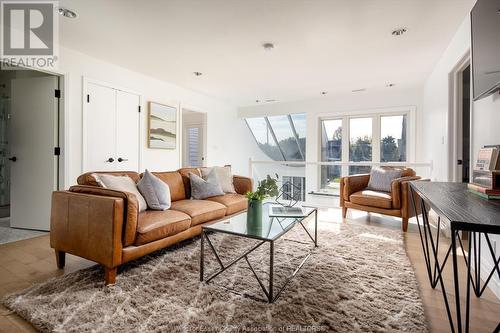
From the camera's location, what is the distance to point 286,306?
5.33 feet

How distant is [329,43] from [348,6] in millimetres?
697

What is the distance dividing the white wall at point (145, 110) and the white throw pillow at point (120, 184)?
4.17 ft

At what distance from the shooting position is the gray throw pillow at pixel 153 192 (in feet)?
8.50

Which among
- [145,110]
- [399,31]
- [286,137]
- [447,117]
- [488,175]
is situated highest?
[399,31]

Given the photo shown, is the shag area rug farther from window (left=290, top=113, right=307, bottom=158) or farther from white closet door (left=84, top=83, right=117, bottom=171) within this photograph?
window (left=290, top=113, right=307, bottom=158)

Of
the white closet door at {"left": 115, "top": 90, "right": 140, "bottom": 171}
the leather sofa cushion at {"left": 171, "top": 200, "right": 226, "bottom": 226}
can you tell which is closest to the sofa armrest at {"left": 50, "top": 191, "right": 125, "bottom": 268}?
the leather sofa cushion at {"left": 171, "top": 200, "right": 226, "bottom": 226}

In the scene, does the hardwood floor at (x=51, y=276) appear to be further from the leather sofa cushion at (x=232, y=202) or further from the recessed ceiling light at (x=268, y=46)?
the recessed ceiling light at (x=268, y=46)

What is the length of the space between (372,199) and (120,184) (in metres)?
3.07

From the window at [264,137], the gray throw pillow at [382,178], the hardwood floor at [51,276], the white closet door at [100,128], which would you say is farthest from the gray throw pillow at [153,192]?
the window at [264,137]

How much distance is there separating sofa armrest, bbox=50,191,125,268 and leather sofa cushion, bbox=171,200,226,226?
805mm

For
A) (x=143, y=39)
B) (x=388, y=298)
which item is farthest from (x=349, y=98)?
(x=388, y=298)

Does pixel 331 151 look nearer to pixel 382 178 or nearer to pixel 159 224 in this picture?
pixel 382 178

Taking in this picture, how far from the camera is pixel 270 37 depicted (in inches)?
111

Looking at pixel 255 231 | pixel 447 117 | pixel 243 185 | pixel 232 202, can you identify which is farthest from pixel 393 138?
pixel 255 231
